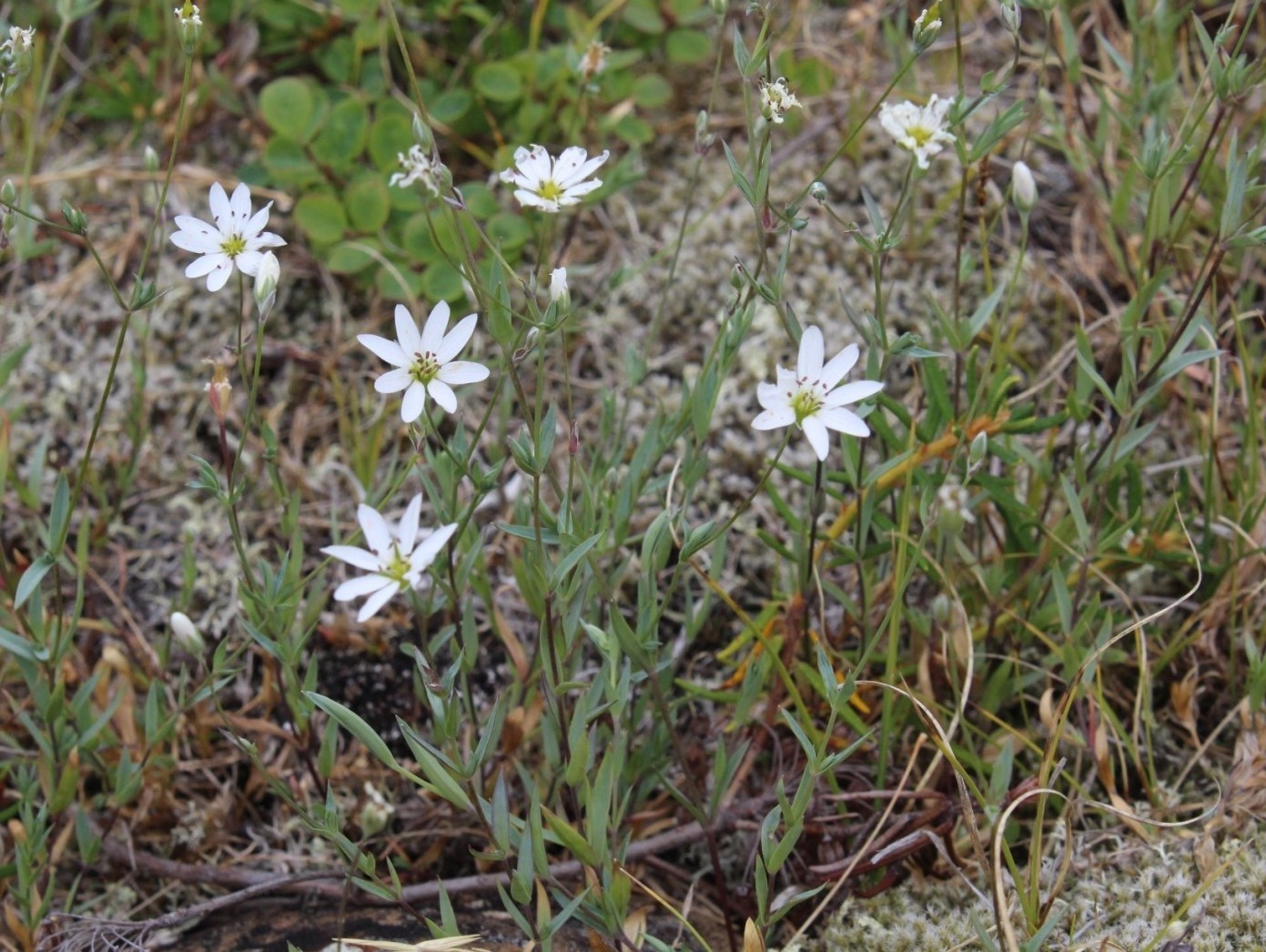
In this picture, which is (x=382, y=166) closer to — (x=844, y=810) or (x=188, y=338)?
(x=188, y=338)

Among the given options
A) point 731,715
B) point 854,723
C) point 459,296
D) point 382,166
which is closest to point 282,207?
point 382,166

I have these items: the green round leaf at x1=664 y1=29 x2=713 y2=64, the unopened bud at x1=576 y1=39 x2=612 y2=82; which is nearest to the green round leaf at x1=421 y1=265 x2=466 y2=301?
the unopened bud at x1=576 y1=39 x2=612 y2=82

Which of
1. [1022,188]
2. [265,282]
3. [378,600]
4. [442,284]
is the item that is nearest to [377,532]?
[378,600]

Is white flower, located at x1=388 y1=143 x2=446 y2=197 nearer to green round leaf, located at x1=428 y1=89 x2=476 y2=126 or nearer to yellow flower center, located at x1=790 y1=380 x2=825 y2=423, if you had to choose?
yellow flower center, located at x1=790 y1=380 x2=825 y2=423

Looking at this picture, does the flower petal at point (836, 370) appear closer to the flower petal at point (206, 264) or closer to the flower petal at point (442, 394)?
the flower petal at point (442, 394)

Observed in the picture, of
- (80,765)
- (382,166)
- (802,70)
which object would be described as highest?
(802,70)

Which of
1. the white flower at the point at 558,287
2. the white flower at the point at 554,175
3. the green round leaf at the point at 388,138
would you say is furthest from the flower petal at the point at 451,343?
the green round leaf at the point at 388,138

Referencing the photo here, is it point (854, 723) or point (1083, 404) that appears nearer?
point (854, 723)
